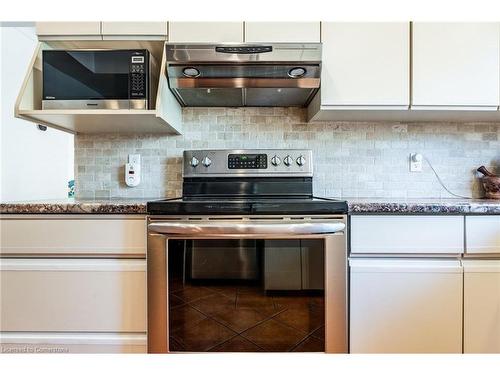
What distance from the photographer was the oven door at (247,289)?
1151mm

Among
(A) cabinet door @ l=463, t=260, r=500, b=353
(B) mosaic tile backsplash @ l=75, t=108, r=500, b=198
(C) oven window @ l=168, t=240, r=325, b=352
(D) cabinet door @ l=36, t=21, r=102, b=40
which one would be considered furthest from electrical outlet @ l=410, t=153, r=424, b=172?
(D) cabinet door @ l=36, t=21, r=102, b=40

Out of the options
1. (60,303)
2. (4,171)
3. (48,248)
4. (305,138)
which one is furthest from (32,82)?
(4,171)

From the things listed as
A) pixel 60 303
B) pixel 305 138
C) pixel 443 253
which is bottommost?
pixel 60 303

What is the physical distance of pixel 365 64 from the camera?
1413 millimetres

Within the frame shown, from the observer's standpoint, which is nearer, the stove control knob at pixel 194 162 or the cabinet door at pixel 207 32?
the cabinet door at pixel 207 32

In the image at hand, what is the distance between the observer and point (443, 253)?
118cm

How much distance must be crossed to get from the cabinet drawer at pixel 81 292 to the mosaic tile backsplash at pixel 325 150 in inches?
24.9

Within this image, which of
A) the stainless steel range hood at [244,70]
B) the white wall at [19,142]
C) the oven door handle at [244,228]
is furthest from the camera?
the white wall at [19,142]

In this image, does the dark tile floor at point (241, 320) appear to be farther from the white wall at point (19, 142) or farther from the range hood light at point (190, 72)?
the white wall at point (19, 142)

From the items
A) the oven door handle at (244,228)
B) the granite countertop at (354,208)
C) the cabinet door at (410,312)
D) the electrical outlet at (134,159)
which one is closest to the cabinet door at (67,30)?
the electrical outlet at (134,159)

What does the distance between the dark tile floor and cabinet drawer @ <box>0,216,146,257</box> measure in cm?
27

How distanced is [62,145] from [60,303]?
3.19 meters

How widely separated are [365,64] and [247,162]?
0.80 m

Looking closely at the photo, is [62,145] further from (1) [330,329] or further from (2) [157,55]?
(1) [330,329]
